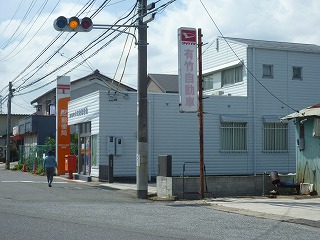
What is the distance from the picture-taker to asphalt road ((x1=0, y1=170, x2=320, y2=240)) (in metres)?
11.1

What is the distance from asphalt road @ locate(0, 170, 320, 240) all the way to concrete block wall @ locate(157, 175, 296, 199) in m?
1.20

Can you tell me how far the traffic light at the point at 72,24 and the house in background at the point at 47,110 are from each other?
22.0 metres

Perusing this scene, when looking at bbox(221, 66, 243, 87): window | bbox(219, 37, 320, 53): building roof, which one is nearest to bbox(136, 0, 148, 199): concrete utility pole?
bbox(219, 37, 320, 53): building roof

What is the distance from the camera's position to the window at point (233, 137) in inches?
1171

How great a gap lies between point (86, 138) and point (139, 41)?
11969 mm

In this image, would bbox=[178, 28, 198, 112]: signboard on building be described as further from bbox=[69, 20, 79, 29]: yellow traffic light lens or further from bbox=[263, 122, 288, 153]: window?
bbox=[263, 122, 288, 153]: window

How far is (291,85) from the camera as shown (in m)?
31.3

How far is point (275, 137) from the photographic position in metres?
30.7

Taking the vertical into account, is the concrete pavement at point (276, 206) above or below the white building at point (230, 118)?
below

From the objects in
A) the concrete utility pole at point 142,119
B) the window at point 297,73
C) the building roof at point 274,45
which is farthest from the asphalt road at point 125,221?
the window at point 297,73

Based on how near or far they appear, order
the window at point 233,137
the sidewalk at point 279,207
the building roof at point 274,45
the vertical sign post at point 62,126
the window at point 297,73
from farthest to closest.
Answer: the vertical sign post at point 62,126 < the window at point 297,73 < the building roof at point 274,45 < the window at point 233,137 < the sidewalk at point 279,207

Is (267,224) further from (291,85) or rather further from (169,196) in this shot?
(291,85)

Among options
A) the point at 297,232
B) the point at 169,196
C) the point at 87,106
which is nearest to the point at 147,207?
the point at 169,196

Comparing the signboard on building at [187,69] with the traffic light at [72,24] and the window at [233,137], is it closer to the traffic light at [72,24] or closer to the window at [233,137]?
the traffic light at [72,24]
